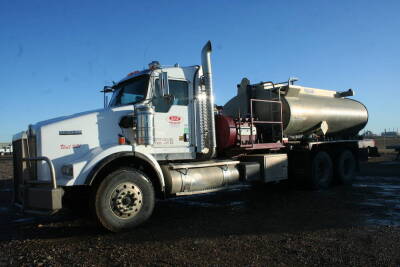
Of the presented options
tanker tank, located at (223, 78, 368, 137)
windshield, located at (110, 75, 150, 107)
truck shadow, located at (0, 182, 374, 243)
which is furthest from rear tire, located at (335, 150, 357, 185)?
windshield, located at (110, 75, 150, 107)

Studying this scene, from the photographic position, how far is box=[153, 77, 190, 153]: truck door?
7203 millimetres

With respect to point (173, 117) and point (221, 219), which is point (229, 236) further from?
point (173, 117)

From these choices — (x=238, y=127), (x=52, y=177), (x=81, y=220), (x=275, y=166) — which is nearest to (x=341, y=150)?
(x=275, y=166)

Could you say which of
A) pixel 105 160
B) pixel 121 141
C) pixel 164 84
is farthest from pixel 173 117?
pixel 105 160

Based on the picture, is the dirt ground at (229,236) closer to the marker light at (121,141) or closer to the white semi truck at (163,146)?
the white semi truck at (163,146)

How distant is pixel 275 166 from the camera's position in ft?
31.5

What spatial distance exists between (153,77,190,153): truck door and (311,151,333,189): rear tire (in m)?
4.95

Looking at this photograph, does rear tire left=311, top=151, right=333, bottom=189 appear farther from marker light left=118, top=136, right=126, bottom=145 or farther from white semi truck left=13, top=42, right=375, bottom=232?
marker light left=118, top=136, right=126, bottom=145

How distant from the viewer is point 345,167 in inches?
475

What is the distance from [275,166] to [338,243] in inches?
179

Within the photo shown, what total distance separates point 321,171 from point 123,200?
7351mm

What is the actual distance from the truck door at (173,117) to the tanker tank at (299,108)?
2.23 meters

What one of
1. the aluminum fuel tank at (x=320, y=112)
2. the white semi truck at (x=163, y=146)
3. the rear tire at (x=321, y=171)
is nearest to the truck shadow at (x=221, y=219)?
the white semi truck at (x=163, y=146)

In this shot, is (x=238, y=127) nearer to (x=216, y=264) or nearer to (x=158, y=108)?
(x=158, y=108)
